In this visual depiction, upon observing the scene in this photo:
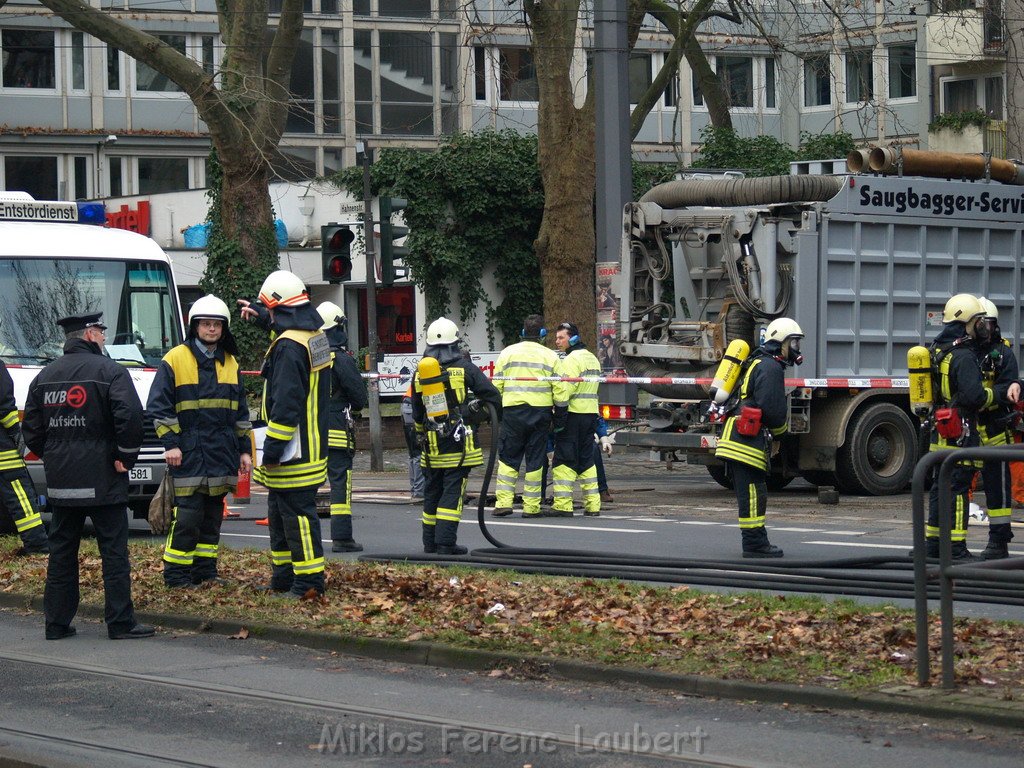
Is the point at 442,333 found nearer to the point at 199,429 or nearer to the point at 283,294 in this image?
the point at 199,429

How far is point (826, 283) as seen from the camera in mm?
17578

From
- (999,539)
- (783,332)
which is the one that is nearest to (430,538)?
(783,332)

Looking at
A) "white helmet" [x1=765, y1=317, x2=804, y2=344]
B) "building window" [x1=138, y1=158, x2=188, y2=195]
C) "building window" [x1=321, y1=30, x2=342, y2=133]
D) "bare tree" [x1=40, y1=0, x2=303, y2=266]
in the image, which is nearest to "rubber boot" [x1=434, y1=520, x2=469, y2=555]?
"white helmet" [x1=765, y1=317, x2=804, y2=344]

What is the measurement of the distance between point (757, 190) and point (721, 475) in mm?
3497

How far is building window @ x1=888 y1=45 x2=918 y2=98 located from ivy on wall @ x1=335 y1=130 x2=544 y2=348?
612 inches

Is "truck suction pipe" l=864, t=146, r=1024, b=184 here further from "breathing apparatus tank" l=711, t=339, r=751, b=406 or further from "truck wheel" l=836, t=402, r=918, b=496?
"breathing apparatus tank" l=711, t=339, r=751, b=406

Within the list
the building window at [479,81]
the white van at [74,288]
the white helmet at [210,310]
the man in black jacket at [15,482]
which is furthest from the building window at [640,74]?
the white helmet at [210,310]

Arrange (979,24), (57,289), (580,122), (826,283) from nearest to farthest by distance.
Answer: (57,289)
(826,283)
(580,122)
(979,24)

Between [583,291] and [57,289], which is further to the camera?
[583,291]

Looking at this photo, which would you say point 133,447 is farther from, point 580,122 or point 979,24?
point 979,24

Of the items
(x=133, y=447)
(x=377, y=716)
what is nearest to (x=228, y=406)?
(x=133, y=447)

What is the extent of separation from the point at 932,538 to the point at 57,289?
8.55m

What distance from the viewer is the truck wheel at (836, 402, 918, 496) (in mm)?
17656

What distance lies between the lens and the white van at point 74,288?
15.0 metres
